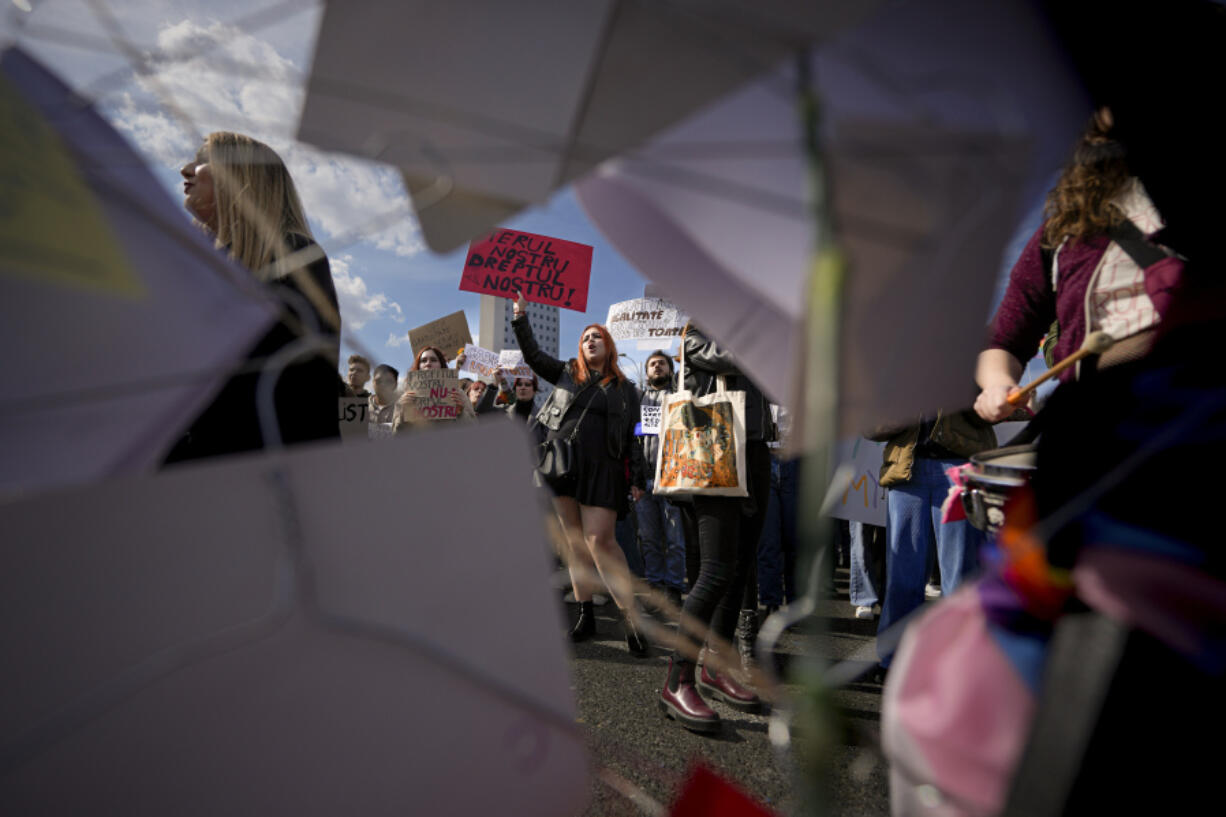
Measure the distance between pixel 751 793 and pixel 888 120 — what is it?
5.22ft

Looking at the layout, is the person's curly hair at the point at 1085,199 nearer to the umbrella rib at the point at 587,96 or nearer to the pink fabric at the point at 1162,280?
the pink fabric at the point at 1162,280

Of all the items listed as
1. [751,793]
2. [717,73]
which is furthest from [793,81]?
[751,793]

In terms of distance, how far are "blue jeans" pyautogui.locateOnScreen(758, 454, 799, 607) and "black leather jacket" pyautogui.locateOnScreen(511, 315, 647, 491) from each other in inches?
35.1

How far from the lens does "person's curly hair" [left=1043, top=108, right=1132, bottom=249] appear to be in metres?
0.73

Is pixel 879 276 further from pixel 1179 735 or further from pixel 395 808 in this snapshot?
Answer: pixel 395 808

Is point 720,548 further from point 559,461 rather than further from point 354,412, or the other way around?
point 354,412

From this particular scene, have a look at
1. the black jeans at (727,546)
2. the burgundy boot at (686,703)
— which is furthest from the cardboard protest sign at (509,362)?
the burgundy boot at (686,703)

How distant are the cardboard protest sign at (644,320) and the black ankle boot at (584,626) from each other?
178 cm

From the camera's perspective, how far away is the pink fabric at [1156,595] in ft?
1.21

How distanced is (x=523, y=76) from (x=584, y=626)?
280cm

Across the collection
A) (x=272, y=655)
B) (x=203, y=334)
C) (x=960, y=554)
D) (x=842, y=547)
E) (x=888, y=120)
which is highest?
(x=888, y=120)

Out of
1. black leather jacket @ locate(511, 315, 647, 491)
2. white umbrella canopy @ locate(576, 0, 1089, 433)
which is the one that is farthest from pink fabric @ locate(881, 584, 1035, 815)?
black leather jacket @ locate(511, 315, 647, 491)

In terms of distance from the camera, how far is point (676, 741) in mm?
1819

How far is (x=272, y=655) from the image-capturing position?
0.34 metres
